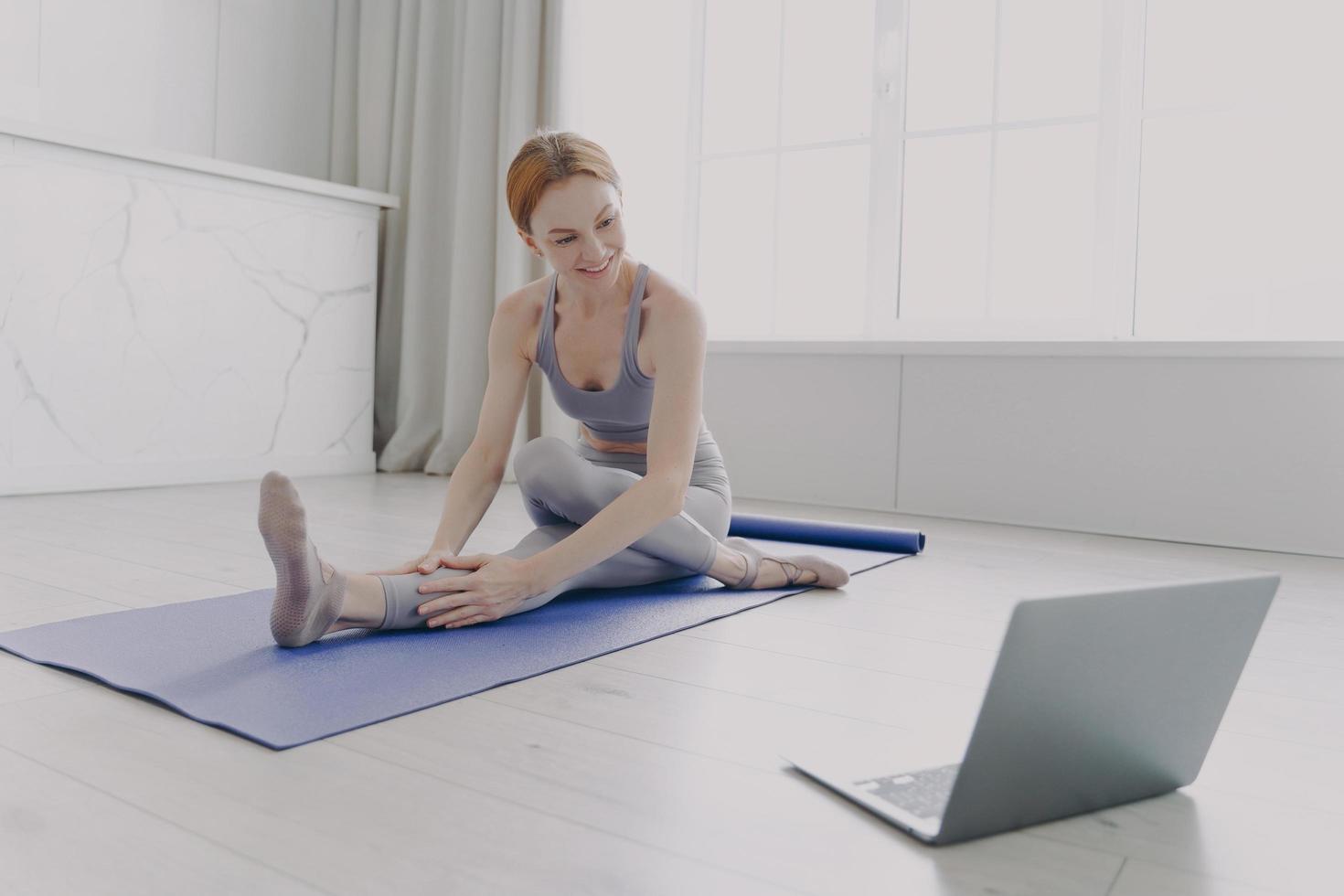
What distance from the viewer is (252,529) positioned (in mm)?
2461

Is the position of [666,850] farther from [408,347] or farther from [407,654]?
[408,347]

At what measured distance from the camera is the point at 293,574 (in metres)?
1.25

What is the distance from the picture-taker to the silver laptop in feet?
2.60

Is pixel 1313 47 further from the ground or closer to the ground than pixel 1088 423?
further from the ground

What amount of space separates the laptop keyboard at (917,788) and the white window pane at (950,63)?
111 inches

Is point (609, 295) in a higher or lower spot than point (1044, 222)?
lower

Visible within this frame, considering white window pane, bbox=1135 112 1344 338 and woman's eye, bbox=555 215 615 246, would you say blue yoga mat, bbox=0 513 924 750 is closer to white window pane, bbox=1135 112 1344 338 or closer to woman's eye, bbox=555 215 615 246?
woman's eye, bbox=555 215 615 246

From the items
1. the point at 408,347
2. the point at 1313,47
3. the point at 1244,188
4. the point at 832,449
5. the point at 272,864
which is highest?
the point at 1313,47

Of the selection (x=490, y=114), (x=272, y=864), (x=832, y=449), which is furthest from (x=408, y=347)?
(x=272, y=864)

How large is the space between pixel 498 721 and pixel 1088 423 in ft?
7.64

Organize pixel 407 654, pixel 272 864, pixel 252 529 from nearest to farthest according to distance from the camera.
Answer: pixel 272 864 < pixel 407 654 < pixel 252 529

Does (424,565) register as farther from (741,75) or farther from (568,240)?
(741,75)

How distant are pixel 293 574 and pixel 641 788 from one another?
530 mm

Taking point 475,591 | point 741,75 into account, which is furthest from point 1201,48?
point 475,591
